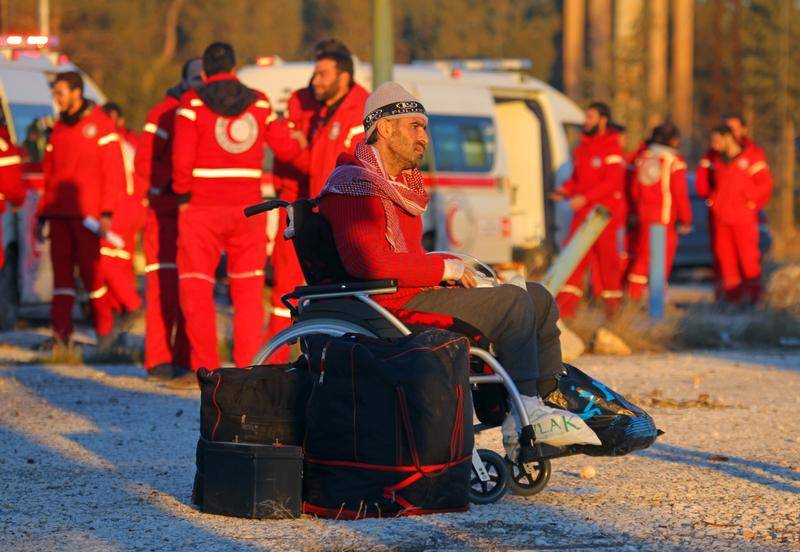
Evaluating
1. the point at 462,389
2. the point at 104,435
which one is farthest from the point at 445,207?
the point at 462,389

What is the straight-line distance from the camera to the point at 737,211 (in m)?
15.4

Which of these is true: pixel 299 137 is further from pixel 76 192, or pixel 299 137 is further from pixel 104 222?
pixel 76 192

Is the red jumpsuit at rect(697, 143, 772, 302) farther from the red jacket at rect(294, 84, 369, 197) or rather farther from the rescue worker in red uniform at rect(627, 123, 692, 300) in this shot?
the red jacket at rect(294, 84, 369, 197)

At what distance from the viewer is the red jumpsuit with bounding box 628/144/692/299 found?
14.7 meters

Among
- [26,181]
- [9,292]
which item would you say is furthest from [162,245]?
[9,292]

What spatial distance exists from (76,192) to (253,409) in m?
6.08

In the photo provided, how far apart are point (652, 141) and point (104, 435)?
871 cm

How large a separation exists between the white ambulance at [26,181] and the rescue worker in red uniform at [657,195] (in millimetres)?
5457

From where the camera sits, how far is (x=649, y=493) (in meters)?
6.08

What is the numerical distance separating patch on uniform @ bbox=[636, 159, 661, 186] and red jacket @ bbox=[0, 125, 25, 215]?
690cm

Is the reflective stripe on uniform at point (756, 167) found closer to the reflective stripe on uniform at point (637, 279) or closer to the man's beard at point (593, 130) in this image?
the reflective stripe on uniform at point (637, 279)

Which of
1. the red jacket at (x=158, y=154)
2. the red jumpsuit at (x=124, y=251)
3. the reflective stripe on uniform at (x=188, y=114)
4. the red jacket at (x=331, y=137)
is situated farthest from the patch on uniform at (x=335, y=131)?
the red jumpsuit at (x=124, y=251)

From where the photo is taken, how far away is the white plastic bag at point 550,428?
18.8 feet

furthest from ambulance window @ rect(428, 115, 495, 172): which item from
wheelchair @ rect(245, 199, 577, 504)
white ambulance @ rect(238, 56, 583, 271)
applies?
wheelchair @ rect(245, 199, 577, 504)
